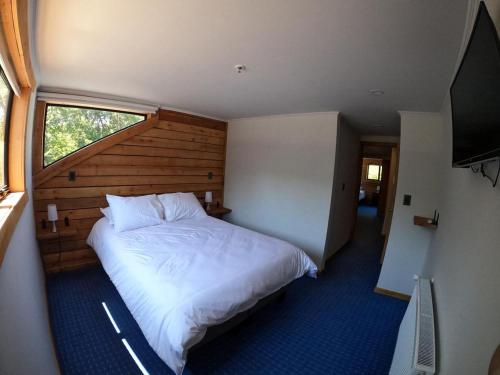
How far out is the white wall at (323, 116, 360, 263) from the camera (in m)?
3.10

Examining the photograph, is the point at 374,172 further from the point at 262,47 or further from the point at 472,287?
the point at 472,287

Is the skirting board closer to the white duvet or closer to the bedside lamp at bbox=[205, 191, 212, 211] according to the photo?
the white duvet

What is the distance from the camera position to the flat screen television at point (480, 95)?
57 centimetres

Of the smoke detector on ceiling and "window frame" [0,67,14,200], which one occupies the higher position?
the smoke detector on ceiling

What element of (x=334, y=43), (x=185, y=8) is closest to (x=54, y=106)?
(x=185, y=8)

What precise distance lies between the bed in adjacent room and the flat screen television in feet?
4.97

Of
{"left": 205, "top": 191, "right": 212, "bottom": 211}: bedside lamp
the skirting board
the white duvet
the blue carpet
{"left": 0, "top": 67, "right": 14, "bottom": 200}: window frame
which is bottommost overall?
the blue carpet

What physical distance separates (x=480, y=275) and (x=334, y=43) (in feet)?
4.29

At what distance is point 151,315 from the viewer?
1433 mm

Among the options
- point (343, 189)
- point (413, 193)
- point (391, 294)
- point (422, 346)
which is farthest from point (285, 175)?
point (422, 346)

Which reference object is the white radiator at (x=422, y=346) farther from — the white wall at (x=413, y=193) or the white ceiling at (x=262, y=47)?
the white ceiling at (x=262, y=47)

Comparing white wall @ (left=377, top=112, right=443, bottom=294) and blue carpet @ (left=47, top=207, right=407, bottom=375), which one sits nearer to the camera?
blue carpet @ (left=47, top=207, right=407, bottom=375)

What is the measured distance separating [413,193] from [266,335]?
2212 millimetres

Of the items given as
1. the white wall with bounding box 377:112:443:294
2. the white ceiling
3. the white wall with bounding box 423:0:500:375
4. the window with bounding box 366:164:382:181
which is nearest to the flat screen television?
the white wall with bounding box 423:0:500:375
